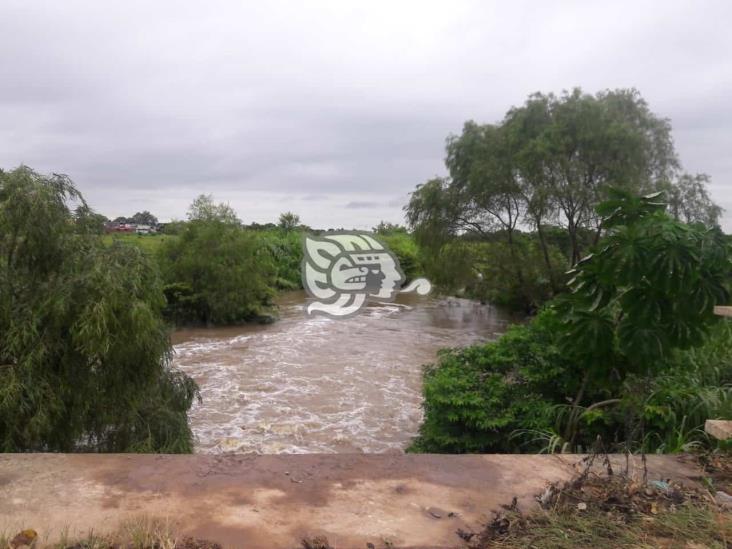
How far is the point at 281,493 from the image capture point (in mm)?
2268

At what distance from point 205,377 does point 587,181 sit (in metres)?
12.2

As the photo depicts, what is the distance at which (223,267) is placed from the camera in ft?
57.9

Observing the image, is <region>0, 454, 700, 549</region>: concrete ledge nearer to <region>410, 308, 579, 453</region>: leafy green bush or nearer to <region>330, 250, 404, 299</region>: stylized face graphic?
<region>410, 308, 579, 453</region>: leafy green bush

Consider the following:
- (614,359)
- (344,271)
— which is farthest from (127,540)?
(344,271)

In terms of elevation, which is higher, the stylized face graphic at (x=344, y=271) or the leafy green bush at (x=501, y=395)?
the stylized face graphic at (x=344, y=271)

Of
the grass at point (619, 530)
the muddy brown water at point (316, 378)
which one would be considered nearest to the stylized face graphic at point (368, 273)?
the muddy brown water at point (316, 378)

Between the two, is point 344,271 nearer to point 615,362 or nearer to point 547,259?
point 547,259

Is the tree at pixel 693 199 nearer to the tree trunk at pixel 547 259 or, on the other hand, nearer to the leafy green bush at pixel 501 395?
the tree trunk at pixel 547 259

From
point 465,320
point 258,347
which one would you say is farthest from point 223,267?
point 465,320

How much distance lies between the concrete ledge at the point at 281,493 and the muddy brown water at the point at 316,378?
494 cm

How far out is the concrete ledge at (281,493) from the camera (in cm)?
199

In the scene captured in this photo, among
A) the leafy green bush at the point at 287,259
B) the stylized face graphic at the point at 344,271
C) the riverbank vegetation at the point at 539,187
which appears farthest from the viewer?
the leafy green bush at the point at 287,259

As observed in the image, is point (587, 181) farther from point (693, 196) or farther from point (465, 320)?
point (465, 320)

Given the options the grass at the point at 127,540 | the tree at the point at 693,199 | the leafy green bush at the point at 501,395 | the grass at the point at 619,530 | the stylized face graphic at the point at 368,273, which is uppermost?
the tree at the point at 693,199
